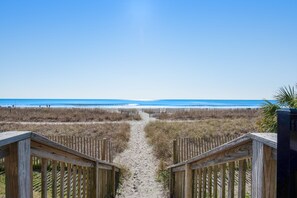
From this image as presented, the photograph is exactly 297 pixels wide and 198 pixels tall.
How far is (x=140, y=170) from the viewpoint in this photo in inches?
407

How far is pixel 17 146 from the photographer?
1606 millimetres

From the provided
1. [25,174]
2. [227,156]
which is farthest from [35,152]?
[227,156]

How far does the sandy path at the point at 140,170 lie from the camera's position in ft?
25.6

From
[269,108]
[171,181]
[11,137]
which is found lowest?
[171,181]

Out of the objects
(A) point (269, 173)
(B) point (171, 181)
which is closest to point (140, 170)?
(B) point (171, 181)

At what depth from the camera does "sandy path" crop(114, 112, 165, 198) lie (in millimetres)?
7809

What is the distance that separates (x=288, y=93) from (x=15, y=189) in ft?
26.1

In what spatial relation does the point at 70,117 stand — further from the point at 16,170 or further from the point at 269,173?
the point at 269,173

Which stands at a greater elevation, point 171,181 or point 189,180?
point 189,180

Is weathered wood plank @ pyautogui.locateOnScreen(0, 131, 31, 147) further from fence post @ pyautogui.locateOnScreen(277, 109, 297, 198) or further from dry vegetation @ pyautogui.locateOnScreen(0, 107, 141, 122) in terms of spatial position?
dry vegetation @ pyautogui.locateOnScreen(0, 107, 141, 122)

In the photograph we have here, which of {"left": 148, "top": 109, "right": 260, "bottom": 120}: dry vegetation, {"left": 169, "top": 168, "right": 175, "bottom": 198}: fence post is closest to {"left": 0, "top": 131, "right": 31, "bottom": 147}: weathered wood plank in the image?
{"left": 169, "top": 168, "right": 175, "bottom": 198}: fence post

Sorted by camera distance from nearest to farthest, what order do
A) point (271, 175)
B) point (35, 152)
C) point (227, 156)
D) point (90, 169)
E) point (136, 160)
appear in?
point (271, 175), point (35, 152), point (227, 156), point (90, 169), point (136, 160)

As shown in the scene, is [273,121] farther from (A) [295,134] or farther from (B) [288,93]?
(A) [295,134]

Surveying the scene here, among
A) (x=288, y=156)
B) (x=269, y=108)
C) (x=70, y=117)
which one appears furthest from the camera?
(x=70, y=117)
